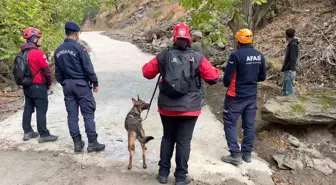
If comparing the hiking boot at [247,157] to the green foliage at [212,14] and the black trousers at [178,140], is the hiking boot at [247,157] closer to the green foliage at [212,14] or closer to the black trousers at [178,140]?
the black trousers at [178,140]

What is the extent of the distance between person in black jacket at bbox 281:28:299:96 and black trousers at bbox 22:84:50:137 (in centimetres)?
522

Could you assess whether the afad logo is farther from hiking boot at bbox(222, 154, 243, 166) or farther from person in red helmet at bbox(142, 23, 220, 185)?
hiking boot at bbox(222, 154, 243, 166)

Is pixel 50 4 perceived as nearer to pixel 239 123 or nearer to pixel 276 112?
pixel 239 123

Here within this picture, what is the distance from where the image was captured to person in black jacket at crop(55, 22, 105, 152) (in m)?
5.12

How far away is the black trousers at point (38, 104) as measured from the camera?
5660mm

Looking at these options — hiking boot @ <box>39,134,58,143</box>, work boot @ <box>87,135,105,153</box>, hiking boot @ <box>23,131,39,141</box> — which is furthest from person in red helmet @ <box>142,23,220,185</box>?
hiking boot @ <box>23,131,39,141</box>

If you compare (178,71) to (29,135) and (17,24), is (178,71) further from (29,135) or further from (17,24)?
(17,24)

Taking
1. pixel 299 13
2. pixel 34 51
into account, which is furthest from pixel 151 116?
pixel 299 13

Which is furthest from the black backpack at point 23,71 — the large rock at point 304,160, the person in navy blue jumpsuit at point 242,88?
the large rock at point 304,160

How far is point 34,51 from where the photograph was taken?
18.2 ft

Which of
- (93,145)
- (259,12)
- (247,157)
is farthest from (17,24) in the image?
(247,157)

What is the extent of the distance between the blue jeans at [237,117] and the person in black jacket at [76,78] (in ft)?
6.73

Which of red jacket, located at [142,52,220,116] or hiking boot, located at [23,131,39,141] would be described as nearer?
red jacket, located at [142,52,220,116]

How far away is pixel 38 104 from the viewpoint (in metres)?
5.74
